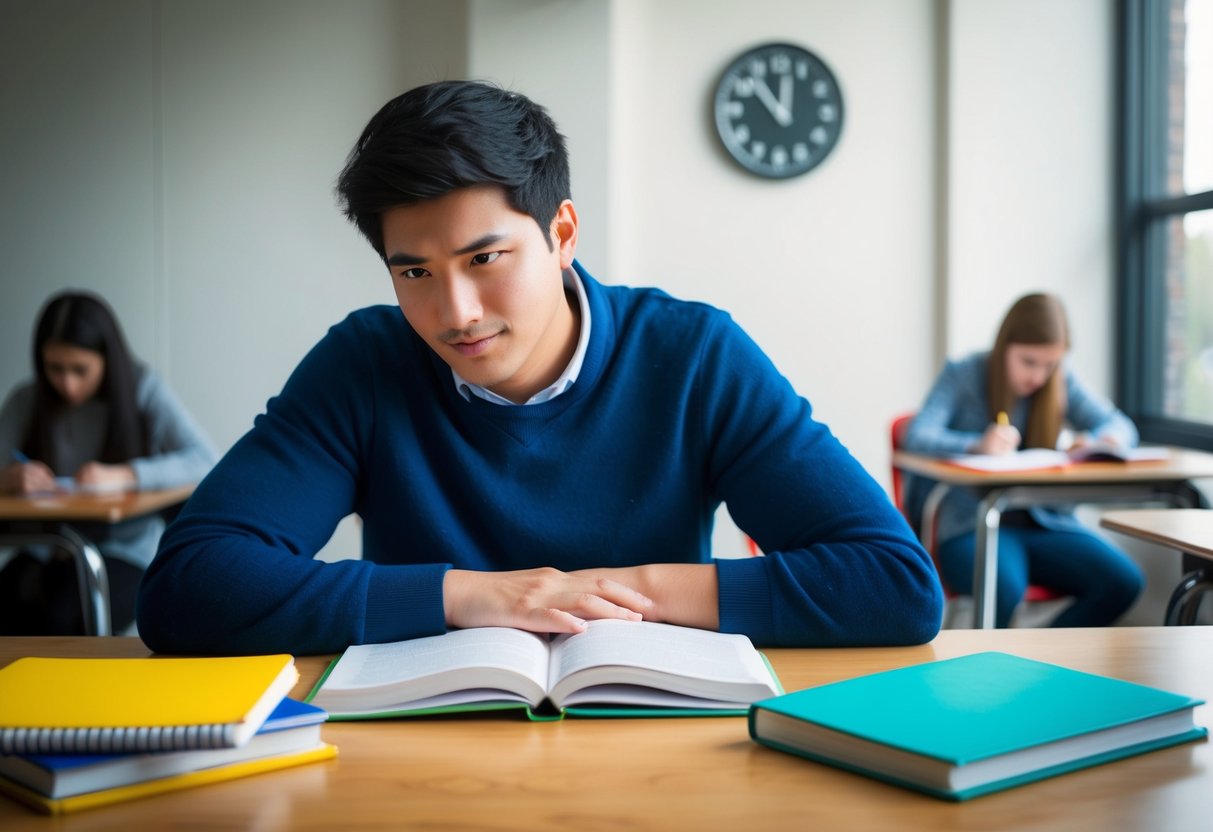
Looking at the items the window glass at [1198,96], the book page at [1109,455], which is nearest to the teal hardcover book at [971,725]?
the book page at [1109,455]

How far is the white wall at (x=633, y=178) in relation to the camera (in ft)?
14.9

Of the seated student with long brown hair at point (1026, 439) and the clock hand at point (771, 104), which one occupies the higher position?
the clock hand at point (771, 104)

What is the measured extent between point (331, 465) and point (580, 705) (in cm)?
61

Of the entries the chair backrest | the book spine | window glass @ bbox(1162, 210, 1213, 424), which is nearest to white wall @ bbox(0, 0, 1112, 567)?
window glass @ bbox(1162, 210, 1213, 424)

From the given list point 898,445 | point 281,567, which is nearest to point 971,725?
point 281,567

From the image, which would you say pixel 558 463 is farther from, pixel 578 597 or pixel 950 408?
pixel 950 408

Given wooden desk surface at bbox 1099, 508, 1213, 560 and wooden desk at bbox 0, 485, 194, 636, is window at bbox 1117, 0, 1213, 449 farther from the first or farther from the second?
wooden desk at bbox 0, 485, 194, 636

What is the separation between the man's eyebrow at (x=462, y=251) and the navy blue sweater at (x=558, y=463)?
255mm

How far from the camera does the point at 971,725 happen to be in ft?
2.78

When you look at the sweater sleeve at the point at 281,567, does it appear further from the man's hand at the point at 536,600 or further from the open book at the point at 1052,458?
the open book at the point at 1052,458

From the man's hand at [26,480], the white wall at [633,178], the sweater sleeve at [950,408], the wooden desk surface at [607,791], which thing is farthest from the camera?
the white wall at [633,178]

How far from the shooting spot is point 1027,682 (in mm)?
959

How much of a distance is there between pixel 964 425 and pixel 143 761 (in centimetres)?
320

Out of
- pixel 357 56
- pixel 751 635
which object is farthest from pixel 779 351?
pixel 751 635
